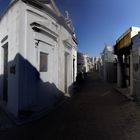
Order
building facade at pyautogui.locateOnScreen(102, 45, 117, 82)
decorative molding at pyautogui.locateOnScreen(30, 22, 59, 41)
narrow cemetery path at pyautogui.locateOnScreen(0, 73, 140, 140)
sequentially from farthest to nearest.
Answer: building facade at pyautogui.locateOnScreen(102, 45, 117, 82), decorative molding at pyautogui.locateOnScreen(30, 22, 59, 41), narrow cemetery path at pyautogui.locateOnScreen(0, 73, 140, 140)

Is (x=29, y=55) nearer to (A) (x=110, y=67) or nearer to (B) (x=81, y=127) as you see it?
(B) (x=81, y=127)

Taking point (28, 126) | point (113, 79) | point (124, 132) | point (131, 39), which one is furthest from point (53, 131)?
point (113, 79)

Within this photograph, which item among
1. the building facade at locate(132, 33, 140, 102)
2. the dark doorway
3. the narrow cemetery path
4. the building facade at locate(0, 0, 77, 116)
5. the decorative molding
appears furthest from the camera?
the building facade at locate(132, 33, 140, 102)

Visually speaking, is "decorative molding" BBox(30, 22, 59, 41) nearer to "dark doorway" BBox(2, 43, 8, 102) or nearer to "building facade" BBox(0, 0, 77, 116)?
"building facade" BBox(0, 0, 77, 116)

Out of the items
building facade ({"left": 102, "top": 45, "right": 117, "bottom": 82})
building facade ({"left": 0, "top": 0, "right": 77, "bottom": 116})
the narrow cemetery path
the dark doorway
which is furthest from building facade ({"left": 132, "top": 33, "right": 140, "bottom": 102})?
building facade ({"left": 102, "top": 45, "right": 117, "bottom": 82})

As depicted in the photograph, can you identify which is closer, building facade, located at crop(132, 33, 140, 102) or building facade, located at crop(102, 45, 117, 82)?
building facade, located at crop(132, 33, 140, 102)

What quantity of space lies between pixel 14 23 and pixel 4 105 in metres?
3.58

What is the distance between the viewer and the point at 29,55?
763cm

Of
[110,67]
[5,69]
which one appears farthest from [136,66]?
[110,67]

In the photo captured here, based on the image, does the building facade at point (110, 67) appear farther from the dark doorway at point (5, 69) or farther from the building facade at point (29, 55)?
the dark doorway at point (5, 69)

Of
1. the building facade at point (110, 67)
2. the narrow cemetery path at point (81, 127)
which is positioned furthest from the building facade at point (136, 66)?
the building facade at point (110, 67)

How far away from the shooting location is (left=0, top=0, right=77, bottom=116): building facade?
7.33 metres

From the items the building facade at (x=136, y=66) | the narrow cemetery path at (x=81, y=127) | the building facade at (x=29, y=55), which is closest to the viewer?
the narrow cemetery path at (x=81, y=127)

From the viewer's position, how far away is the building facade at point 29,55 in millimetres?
7328
